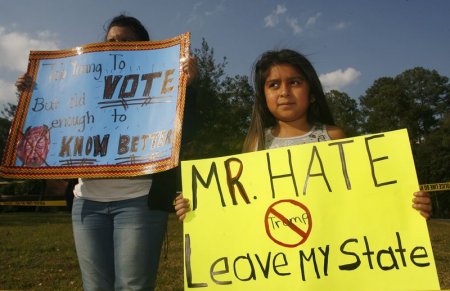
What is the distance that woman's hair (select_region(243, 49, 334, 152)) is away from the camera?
9.38 ft

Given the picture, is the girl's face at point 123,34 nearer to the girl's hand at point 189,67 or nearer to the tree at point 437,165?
the girl's hand at point 189,67

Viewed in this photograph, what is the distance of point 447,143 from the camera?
3634 centimetres

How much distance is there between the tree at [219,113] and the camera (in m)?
26.0

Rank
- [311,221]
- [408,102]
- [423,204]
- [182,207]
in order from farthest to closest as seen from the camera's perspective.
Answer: [408,102], [182,207], [311,221], [423,204]

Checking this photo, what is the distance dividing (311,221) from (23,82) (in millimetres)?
2192

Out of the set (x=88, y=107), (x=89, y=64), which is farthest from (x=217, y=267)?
(x=89, y=64)

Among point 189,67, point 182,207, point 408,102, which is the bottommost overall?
point 182,207

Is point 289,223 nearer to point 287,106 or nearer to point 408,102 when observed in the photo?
point 287,106

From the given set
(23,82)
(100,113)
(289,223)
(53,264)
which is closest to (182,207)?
(289,223)

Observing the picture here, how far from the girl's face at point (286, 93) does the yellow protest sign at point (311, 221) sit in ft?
1.49

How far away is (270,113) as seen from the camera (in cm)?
295

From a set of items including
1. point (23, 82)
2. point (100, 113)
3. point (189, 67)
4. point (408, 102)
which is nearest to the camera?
point (189, 67)

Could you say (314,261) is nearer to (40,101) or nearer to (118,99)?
(118,99)

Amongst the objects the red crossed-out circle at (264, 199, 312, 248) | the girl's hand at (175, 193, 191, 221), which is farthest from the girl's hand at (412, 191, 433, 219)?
the girl's hand at (175, 193, 191, 221)
